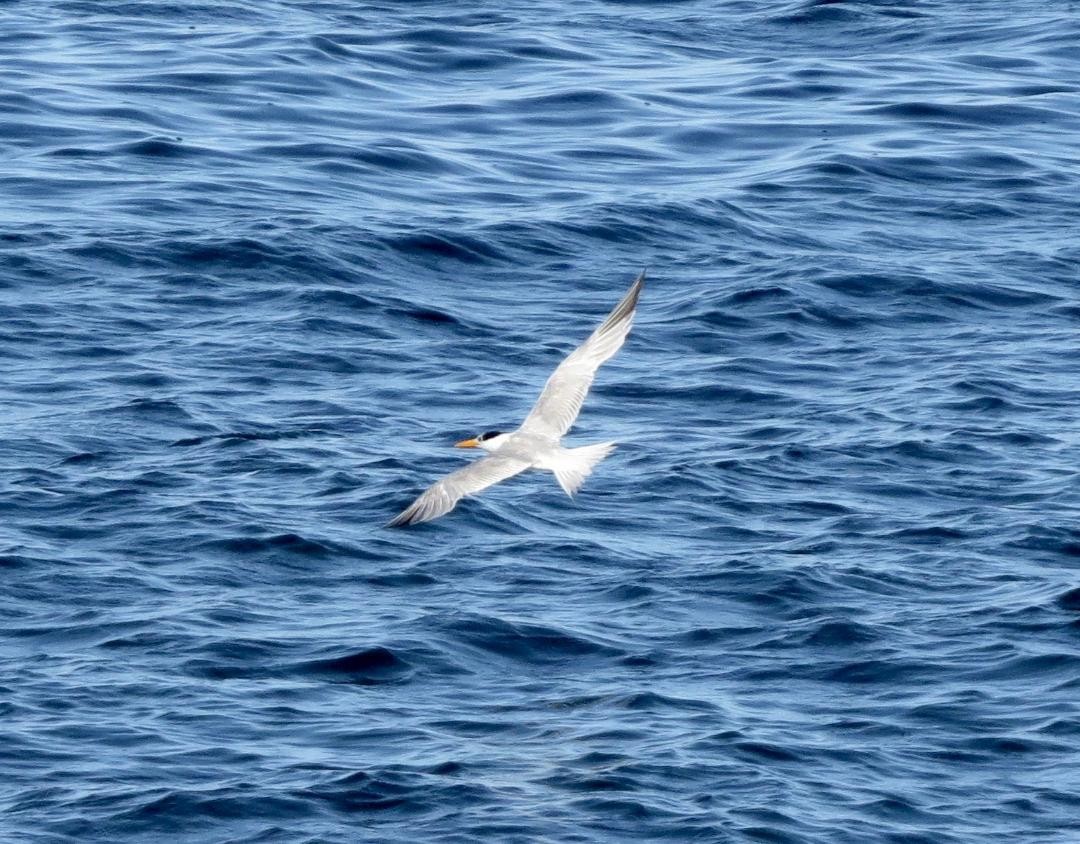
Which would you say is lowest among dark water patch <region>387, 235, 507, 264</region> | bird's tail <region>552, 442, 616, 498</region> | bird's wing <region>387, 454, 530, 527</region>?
dark water patch <region>387, 235, 507, 264</region>

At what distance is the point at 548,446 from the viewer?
12.0 m

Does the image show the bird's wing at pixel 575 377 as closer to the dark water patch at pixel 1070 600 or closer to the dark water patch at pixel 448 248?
the dark water patch at pixel 1070 600

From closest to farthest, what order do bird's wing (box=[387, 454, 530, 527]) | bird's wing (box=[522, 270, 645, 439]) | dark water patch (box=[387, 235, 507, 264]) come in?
bird's wing (box=[387, 454, 530, 527]), bird's wing (box=[522, 270, 645, 439]), dark water patch (box=[387, 235, 507, 264])

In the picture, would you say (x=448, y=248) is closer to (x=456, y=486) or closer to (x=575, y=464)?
(x=575, y=464)

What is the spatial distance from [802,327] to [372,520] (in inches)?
211

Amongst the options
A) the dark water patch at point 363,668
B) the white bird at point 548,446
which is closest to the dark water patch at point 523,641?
the dark water patch at point 363,668

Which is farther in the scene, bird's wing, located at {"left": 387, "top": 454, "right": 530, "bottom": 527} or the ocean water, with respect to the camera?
the ocean water

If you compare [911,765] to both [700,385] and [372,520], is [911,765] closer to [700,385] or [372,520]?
[372,520]

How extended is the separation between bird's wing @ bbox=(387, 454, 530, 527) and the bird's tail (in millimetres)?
218

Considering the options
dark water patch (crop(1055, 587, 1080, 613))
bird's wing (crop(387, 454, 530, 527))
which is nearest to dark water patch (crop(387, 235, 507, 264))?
dark water patch (crop(1055, 587, 1080, 613))

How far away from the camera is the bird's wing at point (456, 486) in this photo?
11.4 meters

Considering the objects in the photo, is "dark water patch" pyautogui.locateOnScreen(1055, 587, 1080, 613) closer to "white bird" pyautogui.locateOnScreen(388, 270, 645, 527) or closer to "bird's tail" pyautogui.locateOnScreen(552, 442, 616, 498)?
"white bird" pyautogui.locateOnScreen(388, 270, 645, 527)

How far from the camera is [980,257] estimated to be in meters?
20.3

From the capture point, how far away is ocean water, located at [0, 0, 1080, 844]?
38.1ft
